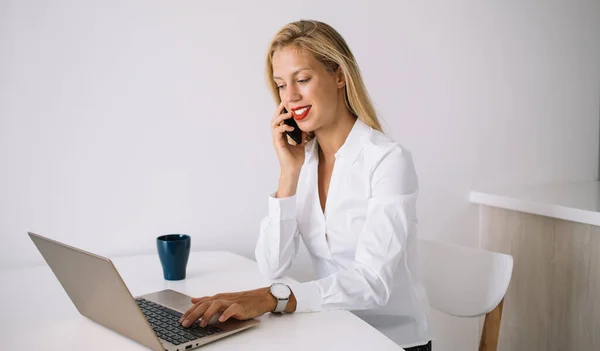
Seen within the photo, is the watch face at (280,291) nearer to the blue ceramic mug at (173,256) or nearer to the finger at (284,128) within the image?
the blue ceramic mug at (173,256)

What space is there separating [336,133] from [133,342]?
0.78 meters

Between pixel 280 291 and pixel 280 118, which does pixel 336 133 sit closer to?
pixel 280 118

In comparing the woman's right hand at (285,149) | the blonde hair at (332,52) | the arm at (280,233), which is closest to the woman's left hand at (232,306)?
the arm at (280,233)

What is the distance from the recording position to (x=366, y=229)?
4.49 ft

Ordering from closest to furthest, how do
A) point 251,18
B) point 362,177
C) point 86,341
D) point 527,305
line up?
point 86,341, point 362,177, point 251,18, point 527,305

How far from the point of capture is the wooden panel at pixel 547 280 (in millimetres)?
2029

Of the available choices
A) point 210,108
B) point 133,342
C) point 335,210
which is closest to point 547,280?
point 335,210

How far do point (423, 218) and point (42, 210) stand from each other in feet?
4.31

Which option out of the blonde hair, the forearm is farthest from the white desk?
the blonde hair

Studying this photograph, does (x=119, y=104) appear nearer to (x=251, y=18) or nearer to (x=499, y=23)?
(x=251, y=18)

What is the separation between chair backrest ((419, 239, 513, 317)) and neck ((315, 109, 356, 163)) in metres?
0.41

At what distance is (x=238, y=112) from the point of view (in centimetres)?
187

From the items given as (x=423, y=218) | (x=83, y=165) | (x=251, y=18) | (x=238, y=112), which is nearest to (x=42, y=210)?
(x=83, y=165)

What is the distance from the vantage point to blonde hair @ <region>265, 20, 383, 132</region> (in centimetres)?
150
